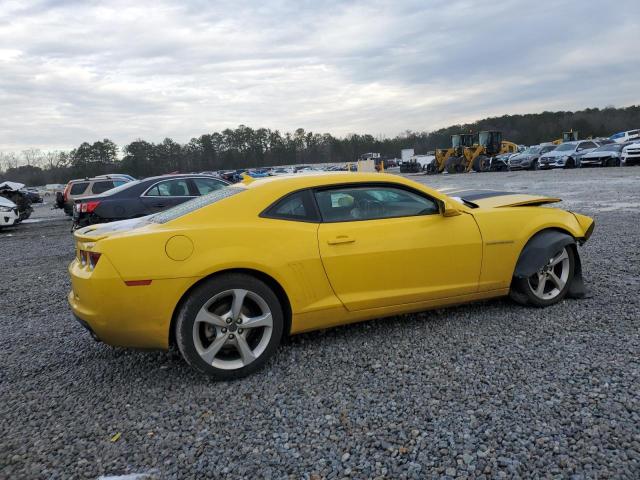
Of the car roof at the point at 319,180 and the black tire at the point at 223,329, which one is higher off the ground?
the car roof at the point at 319,180

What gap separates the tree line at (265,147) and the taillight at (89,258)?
87880 millimetres

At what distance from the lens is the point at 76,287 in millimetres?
3320

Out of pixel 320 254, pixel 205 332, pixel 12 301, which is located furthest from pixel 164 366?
pixel 12 301

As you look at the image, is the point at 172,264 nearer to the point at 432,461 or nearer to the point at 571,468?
the point at 432,461

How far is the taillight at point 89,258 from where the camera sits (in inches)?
125

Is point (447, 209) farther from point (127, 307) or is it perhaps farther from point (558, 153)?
point (558, 153)

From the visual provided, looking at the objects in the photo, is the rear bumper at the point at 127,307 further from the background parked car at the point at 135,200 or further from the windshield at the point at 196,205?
the background parked car at the point at 135,200

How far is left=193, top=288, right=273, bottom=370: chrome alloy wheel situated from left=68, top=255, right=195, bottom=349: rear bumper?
0.22m

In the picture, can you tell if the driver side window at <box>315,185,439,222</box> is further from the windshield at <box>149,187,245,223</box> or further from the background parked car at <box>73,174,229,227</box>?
the background parked car at <box>73,174,229,227</box>

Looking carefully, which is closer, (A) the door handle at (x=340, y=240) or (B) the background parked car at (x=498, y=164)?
(A) the door handle at (x=340, y=240)

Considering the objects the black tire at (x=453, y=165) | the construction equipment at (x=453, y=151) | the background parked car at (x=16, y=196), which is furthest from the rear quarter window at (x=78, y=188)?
the construction equipment at (x=453, y=151)

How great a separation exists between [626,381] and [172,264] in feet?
9.60

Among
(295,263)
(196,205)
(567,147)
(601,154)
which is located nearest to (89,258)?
(196,205)

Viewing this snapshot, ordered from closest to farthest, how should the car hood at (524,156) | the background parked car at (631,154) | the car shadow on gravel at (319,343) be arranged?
the car shadow on gravel at (319,343) → the background parked car at (631,154) → the car hood at (524,156)
